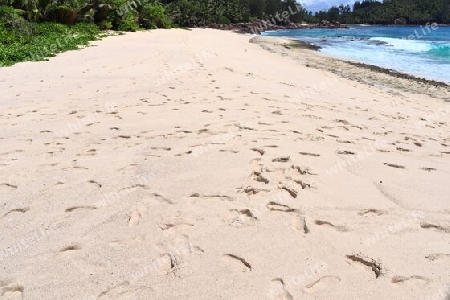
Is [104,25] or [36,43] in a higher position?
[104,25]

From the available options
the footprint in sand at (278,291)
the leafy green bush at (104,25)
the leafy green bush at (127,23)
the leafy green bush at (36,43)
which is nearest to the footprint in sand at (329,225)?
the footprint in sand at (278,291)

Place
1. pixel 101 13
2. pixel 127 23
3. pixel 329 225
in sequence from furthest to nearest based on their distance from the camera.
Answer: pixel 127 23 → pixel 101 13 → pixel 329 225

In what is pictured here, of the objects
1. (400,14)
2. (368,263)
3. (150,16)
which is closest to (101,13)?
(150,16)

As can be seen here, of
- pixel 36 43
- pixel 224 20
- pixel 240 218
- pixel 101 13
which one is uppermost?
pixel 224 20

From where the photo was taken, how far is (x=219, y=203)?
305 cm

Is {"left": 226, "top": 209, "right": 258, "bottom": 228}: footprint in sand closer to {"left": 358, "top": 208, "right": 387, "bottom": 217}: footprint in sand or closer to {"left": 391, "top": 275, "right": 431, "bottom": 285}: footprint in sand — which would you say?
{"left": 358, "top": 208, "right": 387, "bottom": 217}: footprint in sand

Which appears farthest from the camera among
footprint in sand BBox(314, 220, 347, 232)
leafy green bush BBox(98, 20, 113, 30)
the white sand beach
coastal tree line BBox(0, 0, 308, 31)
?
leafy green bush BBox(98, 20, 113, 30)

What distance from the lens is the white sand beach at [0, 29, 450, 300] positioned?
89.4 inches

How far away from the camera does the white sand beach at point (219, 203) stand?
2271 millimetres

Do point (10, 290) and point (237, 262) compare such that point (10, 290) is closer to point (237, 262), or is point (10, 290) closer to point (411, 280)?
point (237, 262)

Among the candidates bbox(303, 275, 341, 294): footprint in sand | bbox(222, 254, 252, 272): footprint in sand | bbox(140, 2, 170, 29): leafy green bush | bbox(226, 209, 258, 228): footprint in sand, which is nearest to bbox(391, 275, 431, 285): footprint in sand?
bbox(303, 275, 341, 294): footprint in sand

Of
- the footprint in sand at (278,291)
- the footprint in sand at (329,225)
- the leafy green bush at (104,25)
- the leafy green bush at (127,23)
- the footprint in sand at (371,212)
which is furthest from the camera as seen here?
the leafy green bush at (127,23)

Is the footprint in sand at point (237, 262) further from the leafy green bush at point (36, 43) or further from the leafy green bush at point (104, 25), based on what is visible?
the leafy green bush at point (104, 25)

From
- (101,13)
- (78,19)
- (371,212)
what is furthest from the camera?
(101,13)
